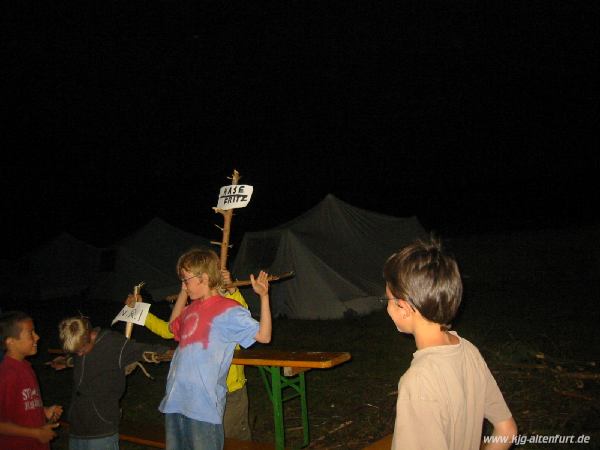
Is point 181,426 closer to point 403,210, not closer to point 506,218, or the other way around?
point 506,218

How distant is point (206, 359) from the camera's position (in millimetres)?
2680

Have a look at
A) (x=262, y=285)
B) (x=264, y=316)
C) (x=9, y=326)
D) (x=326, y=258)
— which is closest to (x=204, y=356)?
(x=264, y=316)

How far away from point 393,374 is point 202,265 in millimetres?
5265

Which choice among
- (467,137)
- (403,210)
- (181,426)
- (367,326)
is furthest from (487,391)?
(467,137)

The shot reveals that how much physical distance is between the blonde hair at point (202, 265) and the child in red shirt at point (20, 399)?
1.25m

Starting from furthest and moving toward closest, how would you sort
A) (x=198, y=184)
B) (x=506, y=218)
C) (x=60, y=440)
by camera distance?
(x=198, y=184) < (x=506, y=218) < (x=60, y=440)

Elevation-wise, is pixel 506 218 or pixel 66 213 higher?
pixel 66 213

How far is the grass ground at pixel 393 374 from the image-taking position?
17.3 ft

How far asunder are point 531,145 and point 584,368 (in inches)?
1607

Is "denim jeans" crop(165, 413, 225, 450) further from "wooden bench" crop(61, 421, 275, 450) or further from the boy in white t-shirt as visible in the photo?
the boy in white t-shirt

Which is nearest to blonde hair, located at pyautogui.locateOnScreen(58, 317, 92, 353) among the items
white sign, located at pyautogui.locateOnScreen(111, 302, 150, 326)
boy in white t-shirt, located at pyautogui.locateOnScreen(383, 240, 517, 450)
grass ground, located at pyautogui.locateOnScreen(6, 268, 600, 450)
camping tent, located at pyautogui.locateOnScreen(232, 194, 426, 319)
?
white sign, located at pyautogui.locateOnScreen(111, 302, 150, 326)

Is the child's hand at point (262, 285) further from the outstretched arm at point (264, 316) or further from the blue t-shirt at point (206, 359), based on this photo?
the blue t-shirt at point (206, 359)

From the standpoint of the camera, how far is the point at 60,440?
5.84 metres

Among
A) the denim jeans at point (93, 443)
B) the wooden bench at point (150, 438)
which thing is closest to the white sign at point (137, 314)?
the denim jeans at point (93, 443)
